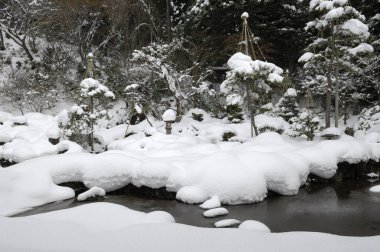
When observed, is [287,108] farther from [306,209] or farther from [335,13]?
[306,209]

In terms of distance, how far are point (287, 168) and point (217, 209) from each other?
2023 mm

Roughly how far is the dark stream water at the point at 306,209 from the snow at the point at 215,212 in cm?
9

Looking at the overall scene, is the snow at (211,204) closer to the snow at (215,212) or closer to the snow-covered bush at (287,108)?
the snow at (215,212)

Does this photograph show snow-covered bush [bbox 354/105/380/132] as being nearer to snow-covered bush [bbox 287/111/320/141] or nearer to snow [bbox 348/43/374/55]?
snow-covered bush [bbox 287/111/320/141]

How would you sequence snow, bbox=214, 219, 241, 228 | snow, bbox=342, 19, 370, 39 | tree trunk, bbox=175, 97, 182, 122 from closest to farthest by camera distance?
snow, bbox=214, 219, 241, 228 → snow, bbox=342, 19, 370, 39 → tree trunk, bbox=175, 97, 182, 122

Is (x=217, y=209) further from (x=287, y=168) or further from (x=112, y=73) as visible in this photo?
(x=112, y=73)

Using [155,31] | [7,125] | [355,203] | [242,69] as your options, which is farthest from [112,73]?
[355,203]

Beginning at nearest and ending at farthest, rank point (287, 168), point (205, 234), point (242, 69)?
point (205, 234) < point (287, 168) < point (242, 69)

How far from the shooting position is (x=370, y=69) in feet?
36.6

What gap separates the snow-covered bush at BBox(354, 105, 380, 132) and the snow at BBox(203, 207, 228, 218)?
7045mm

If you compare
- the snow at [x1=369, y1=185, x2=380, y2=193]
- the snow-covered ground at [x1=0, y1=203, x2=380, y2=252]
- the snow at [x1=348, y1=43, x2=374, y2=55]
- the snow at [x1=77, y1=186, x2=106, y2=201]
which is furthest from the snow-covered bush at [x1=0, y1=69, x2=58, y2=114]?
the snow at [x1=369, y1=185, x2=380, y2=193]

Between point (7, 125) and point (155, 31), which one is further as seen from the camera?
point (155, 31)

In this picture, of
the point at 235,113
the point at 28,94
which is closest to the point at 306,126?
the point at 235,113

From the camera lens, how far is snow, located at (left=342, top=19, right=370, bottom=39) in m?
8.50
